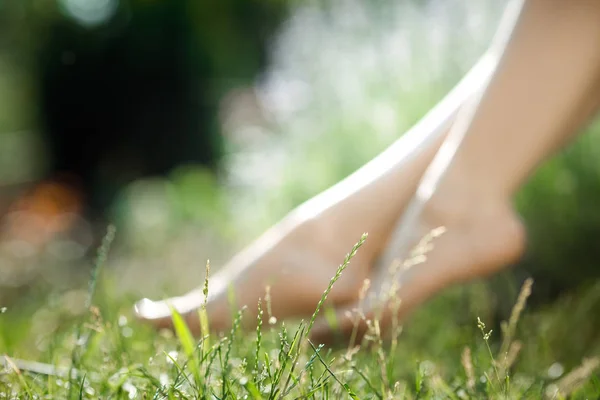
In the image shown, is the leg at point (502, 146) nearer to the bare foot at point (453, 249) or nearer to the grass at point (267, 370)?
the bare foot at point (453, 249)

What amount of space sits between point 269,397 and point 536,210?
1298 mm

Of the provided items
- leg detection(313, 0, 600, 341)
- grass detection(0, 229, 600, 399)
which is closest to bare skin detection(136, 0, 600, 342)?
leg detection(313, 0, 600, 341)

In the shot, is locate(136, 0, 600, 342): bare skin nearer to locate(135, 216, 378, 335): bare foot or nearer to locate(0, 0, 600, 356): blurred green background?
locate(135, 216, 378, 335): bare foot

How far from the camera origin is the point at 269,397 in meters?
0.61

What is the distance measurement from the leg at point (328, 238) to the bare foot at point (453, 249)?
7 centimetres

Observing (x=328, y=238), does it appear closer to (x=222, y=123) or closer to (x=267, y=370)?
(x=267, y=370)

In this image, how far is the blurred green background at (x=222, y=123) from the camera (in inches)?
70.4

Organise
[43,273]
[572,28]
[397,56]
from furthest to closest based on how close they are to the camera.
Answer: [43,273]
[397,56]
[572,28]

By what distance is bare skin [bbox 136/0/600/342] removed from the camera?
3.51ft

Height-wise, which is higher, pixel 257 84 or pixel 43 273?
pixel 257 84

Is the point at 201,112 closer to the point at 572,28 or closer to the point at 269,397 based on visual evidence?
the point at 572,28

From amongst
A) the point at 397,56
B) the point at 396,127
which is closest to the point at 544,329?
the point at 396,127

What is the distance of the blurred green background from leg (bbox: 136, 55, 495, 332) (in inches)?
15.0

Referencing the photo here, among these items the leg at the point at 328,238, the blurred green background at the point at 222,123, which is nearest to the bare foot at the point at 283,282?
the leg at the point at 328,238
